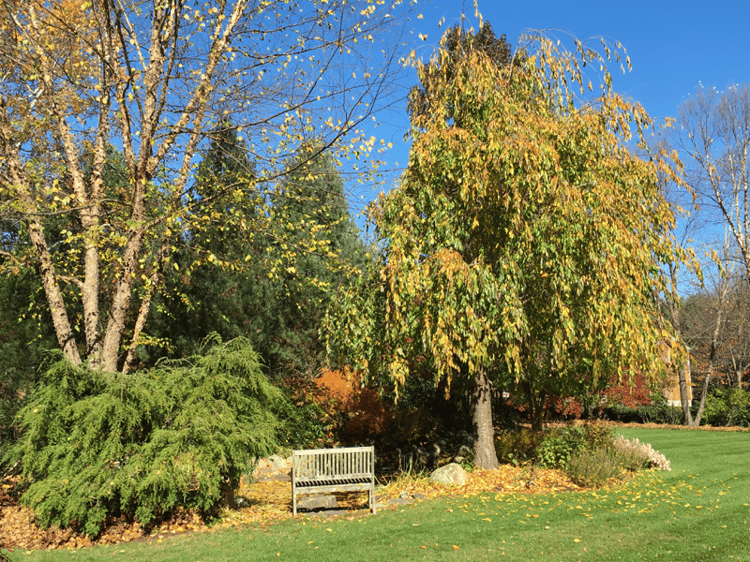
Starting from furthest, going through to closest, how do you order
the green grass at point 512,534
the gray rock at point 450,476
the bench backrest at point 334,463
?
the gray rock at point 450,476 → the bench backrest at point 334,463 → the green grass at point 512,534

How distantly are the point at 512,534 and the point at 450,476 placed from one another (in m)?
2.54

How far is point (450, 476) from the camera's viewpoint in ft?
26.3

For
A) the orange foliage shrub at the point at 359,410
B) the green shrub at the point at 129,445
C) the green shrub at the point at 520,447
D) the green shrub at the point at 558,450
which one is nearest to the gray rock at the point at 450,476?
the green shrub at the point at 558,450

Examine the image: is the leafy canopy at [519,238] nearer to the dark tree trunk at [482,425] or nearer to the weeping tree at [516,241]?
the weeping tree at [516,241]

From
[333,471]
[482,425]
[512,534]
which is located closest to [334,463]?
[333,471]

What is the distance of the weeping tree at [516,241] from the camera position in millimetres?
7133

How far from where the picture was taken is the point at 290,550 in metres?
5.18

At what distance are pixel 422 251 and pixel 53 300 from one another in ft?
18.4

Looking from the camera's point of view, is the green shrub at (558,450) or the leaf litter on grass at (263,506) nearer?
the leaf litter on grass at (263,506)

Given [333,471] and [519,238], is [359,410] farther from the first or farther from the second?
[519,238]

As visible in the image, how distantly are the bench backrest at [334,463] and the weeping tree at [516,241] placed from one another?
112 centimetres

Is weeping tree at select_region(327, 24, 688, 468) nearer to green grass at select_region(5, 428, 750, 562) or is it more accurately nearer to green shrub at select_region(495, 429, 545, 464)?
green shrub at select_region(495, 429, 545, 464)

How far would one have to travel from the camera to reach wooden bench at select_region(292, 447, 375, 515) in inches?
259

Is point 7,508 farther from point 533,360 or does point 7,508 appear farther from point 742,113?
point 742,113
